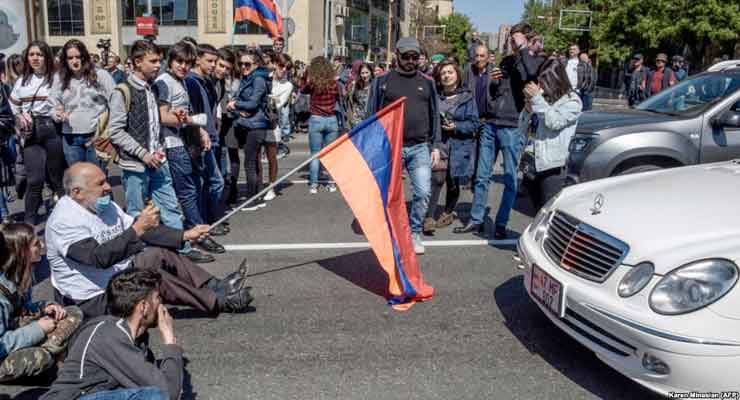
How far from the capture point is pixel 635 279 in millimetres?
3172

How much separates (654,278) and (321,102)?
612 centimetres

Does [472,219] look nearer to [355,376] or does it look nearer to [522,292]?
[522,292]

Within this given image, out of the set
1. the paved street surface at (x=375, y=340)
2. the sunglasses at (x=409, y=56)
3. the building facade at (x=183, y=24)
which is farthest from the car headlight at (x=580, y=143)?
the building facade at (x=183, y=24)

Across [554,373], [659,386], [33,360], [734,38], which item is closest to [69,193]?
[33,360]

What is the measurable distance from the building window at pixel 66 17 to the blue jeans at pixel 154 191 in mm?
45177

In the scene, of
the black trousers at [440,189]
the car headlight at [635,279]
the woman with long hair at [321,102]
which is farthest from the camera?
the woman with long hair at [321,102]

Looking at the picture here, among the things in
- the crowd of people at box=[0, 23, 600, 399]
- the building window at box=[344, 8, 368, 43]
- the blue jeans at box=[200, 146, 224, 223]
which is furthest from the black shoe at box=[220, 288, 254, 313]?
the building window at box=[344, 8, 368, 43]

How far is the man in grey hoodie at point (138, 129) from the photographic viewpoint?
→ 515cm

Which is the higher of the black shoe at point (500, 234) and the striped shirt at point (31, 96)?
the striped shirt at point (31, 96)

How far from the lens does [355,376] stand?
3.65 m

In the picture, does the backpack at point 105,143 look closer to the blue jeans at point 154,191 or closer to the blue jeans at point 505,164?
the blue jeans at point 154,191

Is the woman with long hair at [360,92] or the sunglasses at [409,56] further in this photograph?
the woman with long hair at [360,92]

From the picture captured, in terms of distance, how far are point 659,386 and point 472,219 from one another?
12.3ft

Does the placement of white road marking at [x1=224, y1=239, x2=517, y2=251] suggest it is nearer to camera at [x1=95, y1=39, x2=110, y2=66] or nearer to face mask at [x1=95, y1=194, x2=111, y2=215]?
face mask at [x1=95, y1=194, x2=111, y2=215]
